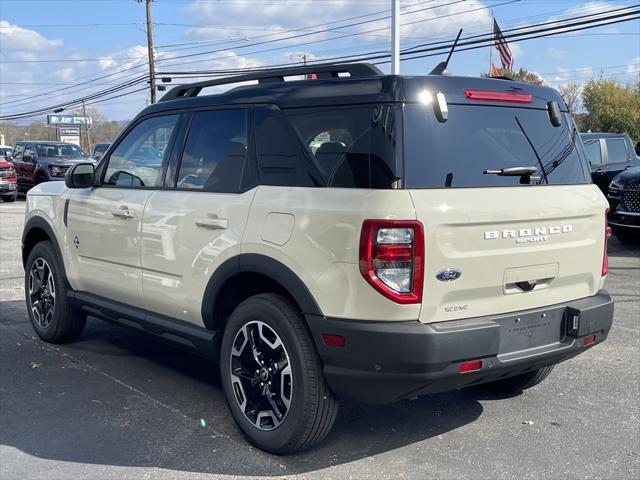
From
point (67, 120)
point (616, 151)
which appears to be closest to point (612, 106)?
point (616, 151)

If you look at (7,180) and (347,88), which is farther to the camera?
(7,180)

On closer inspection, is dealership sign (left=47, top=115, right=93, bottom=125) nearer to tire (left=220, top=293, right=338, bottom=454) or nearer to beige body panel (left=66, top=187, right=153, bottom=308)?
beige body panel (left=66, top=187, right=153, bottom=308)

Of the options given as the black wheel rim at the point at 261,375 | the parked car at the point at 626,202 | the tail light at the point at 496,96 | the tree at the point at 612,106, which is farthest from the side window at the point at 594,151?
the tree at the point at 612,106

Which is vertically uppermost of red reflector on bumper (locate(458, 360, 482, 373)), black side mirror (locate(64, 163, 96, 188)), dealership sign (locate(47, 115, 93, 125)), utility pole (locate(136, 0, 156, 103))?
utility pole (locate(136, 0, 156, 103))

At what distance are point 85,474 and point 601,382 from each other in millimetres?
3592

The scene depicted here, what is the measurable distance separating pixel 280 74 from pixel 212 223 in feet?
3.24

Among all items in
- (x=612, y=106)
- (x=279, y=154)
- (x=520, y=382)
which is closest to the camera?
(x=279, y=154)

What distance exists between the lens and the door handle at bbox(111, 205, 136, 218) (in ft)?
15.3

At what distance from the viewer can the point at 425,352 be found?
124 inches

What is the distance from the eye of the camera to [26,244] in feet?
20.2

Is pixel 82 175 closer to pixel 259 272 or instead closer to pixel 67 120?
pixel 259 272

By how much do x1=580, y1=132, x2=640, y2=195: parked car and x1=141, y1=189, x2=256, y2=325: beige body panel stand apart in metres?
11.1

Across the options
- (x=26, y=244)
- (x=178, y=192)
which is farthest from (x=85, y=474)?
(x=26, y=244)

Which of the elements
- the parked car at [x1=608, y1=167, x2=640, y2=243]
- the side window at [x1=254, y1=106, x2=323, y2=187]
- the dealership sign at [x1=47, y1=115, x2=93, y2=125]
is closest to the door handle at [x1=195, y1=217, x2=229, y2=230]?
the side window at [x1=254, y1=106, x2=323, y2=187]
